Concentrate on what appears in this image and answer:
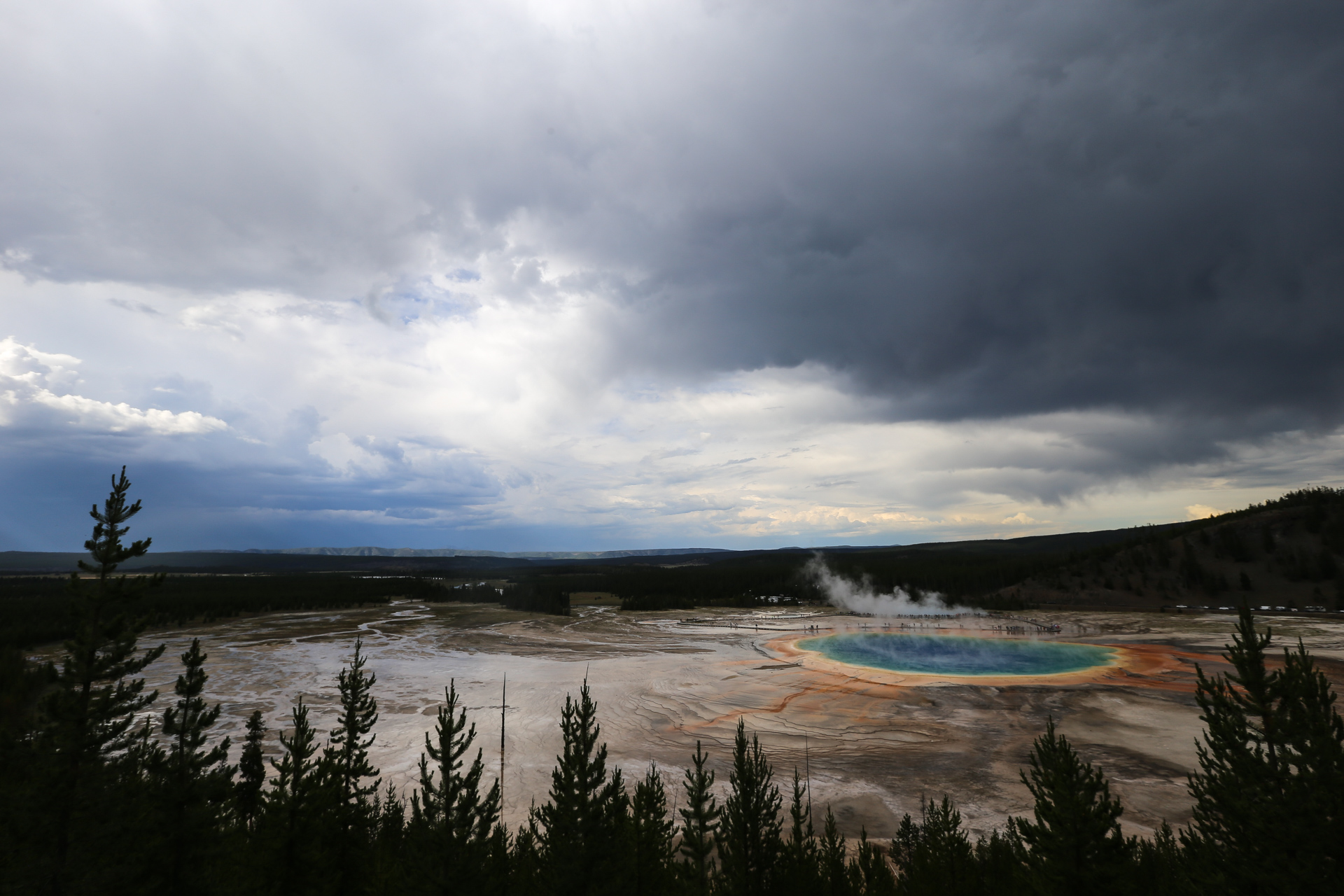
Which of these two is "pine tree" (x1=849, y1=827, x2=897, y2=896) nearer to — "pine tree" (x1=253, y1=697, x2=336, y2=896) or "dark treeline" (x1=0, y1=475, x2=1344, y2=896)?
"dark treeline" (x1=0, y1=475, x2=1344, y2=896)

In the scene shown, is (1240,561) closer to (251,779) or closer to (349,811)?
(349,811)

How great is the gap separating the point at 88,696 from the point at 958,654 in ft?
185

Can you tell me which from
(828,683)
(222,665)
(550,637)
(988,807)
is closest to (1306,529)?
(828,683)

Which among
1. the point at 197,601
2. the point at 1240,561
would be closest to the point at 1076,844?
the point at 1240,561

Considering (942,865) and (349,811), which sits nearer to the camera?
(942,865)

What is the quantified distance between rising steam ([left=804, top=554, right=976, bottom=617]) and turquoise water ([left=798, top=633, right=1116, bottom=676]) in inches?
968

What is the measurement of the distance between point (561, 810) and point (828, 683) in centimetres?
3122

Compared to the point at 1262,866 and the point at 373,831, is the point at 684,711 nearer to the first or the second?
the point at 373,831

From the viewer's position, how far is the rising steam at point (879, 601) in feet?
279

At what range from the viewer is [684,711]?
31.8 metres

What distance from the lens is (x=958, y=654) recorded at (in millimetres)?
50688

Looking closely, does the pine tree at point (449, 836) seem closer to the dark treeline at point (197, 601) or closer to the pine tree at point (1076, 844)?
the pine tree at point (1076, 844)

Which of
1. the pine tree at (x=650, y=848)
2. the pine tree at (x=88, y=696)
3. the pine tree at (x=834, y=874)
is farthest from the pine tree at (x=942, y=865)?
the pine tree at (x=88, y=696)

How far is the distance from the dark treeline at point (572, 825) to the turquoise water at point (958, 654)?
32.9 meters
